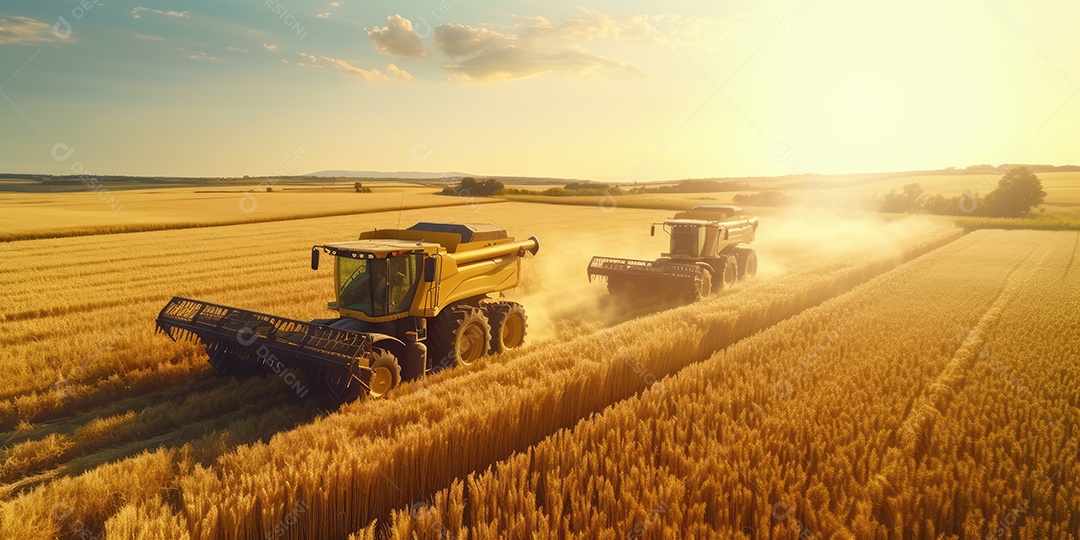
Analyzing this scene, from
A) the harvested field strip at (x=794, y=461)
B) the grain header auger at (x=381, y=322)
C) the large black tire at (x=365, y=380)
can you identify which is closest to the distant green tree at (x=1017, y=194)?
the harvested field strip at (x=794, y=461)

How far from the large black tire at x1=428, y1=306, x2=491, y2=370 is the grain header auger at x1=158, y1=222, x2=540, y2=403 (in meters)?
0.02

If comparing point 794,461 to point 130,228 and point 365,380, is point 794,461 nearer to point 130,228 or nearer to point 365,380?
point 365,380

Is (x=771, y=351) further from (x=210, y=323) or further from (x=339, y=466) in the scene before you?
(x=210, y=323)

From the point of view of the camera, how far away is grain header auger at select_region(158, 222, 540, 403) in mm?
6355

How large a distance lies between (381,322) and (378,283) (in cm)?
57

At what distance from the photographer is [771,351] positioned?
7262 mm

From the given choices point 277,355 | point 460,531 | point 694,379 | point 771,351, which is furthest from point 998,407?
point 277,355

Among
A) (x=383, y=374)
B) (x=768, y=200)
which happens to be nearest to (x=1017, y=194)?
(x=768, y=200)

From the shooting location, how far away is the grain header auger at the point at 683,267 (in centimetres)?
1337

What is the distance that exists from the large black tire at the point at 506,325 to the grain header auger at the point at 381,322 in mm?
20

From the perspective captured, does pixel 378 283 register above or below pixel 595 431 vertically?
above

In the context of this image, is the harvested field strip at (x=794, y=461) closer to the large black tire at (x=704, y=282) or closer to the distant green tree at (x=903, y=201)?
the large black tire at (x=704, y=282)

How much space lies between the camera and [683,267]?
1358 centimetres

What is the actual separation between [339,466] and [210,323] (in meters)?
4.93
